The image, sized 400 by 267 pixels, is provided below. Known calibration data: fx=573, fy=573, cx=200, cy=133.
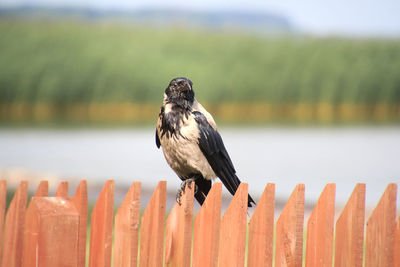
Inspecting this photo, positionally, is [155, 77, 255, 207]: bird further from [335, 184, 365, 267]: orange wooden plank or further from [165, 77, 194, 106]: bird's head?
[335, 184, 365, 267]: orange wooden plank

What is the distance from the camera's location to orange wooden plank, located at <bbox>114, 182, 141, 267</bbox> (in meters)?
1.05

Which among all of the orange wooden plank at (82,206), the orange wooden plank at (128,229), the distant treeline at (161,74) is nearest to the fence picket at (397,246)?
the orange wooden plank at (128,229)

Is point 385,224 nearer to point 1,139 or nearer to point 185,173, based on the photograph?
point 185,173

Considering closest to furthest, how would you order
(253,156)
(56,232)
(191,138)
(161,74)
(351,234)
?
(56,232)
(351,234)
(191,138)
(253,156)
(161,74)

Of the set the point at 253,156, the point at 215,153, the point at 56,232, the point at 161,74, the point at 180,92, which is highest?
the point at 161,74

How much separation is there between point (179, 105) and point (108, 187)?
0.38 meters

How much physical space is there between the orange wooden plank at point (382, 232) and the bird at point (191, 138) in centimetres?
36

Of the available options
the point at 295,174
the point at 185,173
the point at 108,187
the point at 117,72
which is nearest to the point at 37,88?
the point at 117,72

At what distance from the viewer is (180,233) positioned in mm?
1074

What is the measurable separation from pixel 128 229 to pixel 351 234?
41 cm

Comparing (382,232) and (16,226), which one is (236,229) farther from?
(16,226)

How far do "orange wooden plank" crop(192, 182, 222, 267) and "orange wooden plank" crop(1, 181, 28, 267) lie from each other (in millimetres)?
351

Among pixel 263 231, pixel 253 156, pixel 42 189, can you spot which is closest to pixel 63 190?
pixel 42 189

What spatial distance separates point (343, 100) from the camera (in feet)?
15.4
